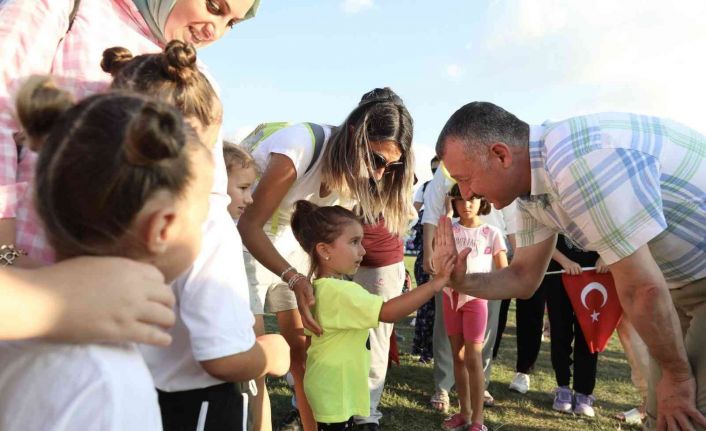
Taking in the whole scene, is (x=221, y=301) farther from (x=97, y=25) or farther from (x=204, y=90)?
(x=97, y=25)

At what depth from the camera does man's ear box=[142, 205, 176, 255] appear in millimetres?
1102

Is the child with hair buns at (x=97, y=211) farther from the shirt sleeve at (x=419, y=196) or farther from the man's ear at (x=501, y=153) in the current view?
the shirt sleeve at (x=419, y=196)

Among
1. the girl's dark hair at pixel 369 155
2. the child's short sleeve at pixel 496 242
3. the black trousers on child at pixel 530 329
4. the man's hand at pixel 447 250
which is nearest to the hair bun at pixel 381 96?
the girl's dark hair at pixel 369 155

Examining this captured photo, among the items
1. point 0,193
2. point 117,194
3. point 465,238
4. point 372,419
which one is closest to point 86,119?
point 117,194

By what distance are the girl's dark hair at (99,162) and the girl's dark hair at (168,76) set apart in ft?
1.58

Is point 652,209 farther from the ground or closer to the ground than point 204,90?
closer to the ground

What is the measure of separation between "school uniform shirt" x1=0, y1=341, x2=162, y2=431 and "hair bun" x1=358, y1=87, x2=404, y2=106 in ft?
8.38

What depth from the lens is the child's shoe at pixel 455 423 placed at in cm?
455

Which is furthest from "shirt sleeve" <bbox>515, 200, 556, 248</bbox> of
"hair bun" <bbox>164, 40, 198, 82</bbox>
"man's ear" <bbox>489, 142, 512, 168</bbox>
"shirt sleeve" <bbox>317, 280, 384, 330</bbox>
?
"hair bun" <bbox>164, 40, 198, 82</bbox>

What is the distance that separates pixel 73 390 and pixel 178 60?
3.03 feet

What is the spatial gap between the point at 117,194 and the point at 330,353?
225 centimetres

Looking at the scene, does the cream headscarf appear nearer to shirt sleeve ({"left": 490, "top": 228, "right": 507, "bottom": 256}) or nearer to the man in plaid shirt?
the man in plaid shirt

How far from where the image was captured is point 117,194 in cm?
106

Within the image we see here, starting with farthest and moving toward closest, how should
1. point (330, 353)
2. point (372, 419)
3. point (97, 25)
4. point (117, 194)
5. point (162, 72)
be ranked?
point (372, 419), point (330, 353), point (97, 25), point (162, 72), point (117, 194)
